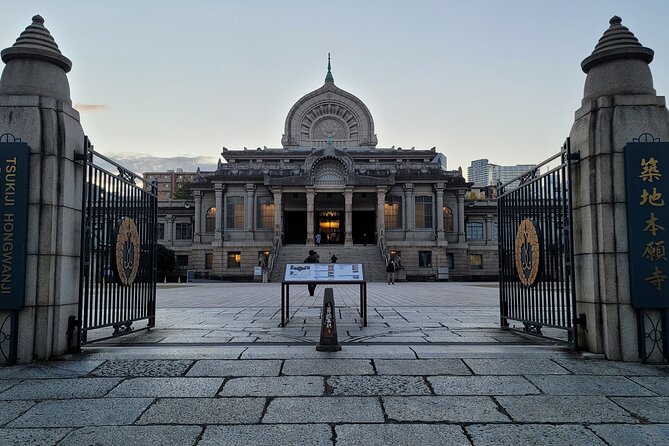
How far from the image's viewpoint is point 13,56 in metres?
7.12

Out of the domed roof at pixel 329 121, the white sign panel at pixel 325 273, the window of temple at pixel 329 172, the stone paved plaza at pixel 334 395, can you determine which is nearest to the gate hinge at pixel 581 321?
the stone paved plaza at pixel 334 395

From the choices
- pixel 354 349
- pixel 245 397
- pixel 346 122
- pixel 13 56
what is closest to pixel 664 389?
pixel 354 349

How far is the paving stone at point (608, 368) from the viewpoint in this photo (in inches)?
236

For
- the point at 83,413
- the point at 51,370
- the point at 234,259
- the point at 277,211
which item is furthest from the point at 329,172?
the point at 83,413

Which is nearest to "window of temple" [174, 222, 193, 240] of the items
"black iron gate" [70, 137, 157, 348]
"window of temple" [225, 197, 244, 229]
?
"window of temple" [225, 197, 244, 229]

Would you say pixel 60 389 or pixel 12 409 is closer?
pixel 12 409

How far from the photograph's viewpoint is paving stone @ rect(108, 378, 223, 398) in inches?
202

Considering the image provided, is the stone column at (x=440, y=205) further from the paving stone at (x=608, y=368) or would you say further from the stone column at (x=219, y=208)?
the paving stone at (x=608, y=368)

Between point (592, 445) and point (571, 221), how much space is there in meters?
4.49

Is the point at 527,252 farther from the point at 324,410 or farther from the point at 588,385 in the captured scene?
the point at 324,410

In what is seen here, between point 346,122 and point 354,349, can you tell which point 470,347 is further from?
point 346,122

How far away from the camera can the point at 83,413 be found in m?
4.56

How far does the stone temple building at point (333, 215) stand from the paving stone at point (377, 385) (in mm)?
33031

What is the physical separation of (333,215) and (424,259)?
12.0 meters
